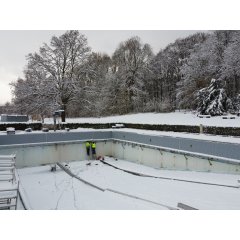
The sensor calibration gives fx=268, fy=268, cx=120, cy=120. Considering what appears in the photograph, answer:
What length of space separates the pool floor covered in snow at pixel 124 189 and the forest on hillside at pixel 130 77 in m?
11.7

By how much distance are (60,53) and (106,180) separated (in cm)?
1840

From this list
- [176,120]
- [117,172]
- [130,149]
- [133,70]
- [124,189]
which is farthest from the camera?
[133,70]

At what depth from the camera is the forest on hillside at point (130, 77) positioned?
2767cm

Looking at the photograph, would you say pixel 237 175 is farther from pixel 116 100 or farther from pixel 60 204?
pixel 116 100

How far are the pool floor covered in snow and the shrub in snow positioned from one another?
45.7 ft

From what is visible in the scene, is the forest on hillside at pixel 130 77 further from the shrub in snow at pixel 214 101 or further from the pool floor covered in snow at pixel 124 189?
the pool floor covered in snow at pixel 124 189

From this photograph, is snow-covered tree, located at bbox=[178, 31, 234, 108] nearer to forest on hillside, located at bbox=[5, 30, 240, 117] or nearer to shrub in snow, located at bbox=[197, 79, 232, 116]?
forest on hillside, located at bbox=[5, 30, 240, 117]

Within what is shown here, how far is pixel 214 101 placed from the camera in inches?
1122

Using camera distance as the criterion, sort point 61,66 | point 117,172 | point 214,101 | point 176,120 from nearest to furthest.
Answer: point 117,172 → point 176,120 → point 214,101 → point 61,66

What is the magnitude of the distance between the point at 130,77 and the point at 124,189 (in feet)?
100

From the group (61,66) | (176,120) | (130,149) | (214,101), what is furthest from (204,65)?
(130,149)

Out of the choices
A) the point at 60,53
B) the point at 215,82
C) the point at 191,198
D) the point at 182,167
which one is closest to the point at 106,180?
the point at 182,167

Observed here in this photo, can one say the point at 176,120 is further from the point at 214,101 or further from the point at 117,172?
the point at 117,172

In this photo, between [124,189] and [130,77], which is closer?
[124,189]
